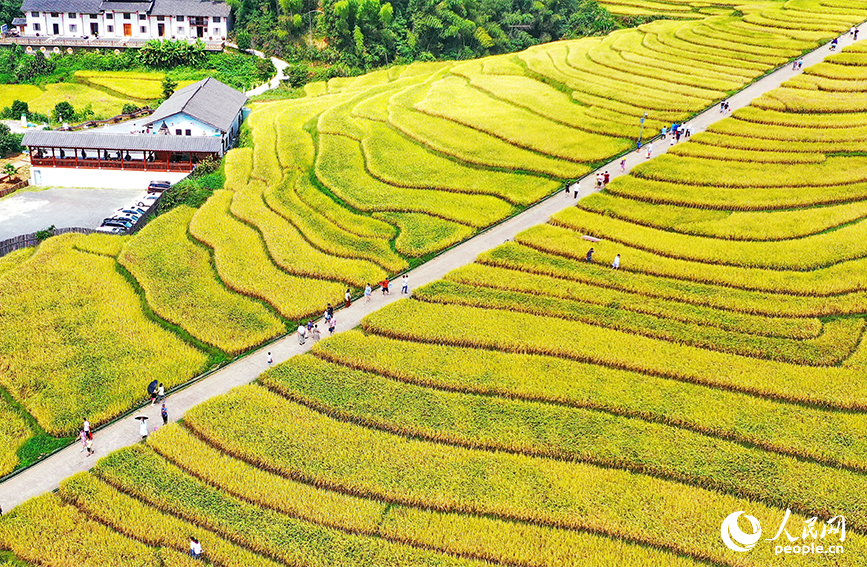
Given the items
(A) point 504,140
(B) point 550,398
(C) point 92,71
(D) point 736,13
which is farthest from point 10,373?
(D) point 736,13

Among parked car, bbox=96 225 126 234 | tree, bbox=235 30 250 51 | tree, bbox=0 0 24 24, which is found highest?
tree, bbox=0 0 24 24

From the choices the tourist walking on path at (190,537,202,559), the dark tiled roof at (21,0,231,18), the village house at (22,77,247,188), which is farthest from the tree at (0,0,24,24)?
the tourist walking on path at (190,537,202,559)

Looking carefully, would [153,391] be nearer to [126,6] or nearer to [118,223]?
[118,223]

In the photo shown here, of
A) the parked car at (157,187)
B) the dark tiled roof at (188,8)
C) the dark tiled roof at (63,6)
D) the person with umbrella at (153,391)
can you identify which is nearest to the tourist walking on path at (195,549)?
the person with umbrella at (153,391)

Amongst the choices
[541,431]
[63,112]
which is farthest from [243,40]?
[541,431]

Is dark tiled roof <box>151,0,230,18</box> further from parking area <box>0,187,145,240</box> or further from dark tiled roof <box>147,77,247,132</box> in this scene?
parking area <box>0,187,145,240</box>
